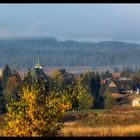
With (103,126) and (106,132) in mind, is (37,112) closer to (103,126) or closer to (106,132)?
(106,132)

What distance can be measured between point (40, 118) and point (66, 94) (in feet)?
1.79

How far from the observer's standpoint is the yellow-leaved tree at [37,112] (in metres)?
4.55

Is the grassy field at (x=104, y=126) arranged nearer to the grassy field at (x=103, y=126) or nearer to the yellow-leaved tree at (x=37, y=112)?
the grassy field at (x=103, y=126)

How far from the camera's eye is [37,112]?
15.7ft

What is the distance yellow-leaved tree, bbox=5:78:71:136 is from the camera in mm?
4551

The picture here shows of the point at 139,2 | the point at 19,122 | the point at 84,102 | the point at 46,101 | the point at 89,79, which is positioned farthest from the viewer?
the point at 89,79

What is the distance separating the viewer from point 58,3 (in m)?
1.25

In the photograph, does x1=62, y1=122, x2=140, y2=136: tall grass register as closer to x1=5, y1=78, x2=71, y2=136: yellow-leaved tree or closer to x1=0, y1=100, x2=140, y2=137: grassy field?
x1=0, y1=100, x2=140, y2=137: grassy field

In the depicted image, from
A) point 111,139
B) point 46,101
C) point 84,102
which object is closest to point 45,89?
point 46,101

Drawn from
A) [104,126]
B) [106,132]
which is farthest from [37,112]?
[104,126]

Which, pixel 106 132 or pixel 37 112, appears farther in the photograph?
pixel 106 132

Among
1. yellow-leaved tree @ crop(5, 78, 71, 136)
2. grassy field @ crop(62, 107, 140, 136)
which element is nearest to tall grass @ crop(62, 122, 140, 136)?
grassy field @ crop(62, 107, 140, 136)

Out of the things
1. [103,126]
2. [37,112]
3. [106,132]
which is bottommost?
[103,126]

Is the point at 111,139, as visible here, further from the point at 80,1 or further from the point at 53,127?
the point at 53,127
